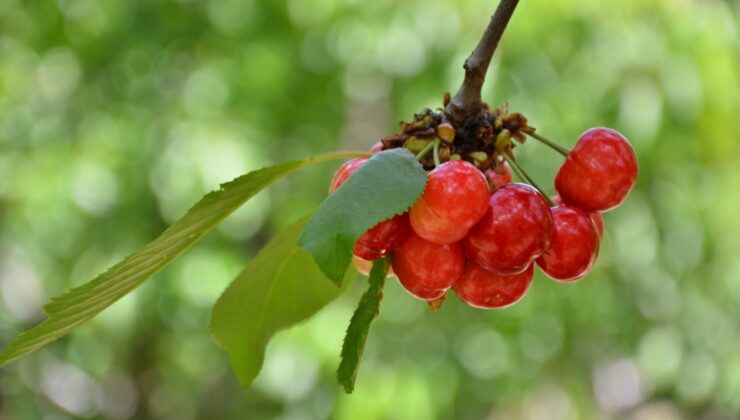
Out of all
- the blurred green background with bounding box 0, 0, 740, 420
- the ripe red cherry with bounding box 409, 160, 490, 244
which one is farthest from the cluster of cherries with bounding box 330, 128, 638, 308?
the blurred green background with bounding box 0, 0, 740, 420

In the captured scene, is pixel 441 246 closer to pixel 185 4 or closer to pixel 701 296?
pixel 185 4

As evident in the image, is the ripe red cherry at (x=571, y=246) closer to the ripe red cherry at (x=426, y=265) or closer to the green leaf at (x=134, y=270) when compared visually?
the ripe red cherry at (x=426, y=265)

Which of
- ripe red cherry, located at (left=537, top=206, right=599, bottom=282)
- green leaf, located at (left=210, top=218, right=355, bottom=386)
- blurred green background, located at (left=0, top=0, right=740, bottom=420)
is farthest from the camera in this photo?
blurred green background, located at (left=0, top=0, right=740, bottom=420)

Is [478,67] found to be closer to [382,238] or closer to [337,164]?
[382,238]

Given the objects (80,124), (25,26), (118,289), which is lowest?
(118,289)

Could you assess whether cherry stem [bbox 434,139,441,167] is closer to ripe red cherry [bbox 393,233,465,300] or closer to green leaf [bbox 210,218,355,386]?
ripe red cherry [bbox 393,233,465,300]

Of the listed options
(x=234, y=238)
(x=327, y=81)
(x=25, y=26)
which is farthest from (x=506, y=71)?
(x=25, y=26)

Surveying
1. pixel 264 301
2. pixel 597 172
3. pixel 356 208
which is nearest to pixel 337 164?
pixel 264 301
